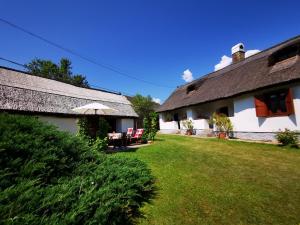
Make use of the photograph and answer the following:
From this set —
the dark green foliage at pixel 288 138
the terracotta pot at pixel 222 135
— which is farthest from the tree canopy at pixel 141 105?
the dark green foliage at pixel 288 138

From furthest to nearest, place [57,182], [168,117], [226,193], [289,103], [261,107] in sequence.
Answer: [168,117] < [261,107] < [289,103] < [226,193] < [57,182]

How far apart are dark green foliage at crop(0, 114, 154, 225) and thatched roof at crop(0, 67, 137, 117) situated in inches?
368

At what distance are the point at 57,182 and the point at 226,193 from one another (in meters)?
3.64

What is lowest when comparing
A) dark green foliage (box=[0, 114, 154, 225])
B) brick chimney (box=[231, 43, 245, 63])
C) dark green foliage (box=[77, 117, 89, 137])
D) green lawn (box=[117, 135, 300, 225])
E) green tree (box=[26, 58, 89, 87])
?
green lawn (box=[117, 135, 300, 225])

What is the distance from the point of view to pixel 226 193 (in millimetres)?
3945

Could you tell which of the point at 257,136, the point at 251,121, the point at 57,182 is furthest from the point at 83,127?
the point at 257,136

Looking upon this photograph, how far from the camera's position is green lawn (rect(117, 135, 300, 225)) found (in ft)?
10.0

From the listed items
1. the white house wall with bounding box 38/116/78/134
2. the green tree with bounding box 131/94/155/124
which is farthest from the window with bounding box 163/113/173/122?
the white house wall with bounding box 38/116/78/134

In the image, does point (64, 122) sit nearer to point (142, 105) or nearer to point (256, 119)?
point (256, 119)

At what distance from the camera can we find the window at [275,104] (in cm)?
999

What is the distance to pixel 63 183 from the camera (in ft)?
9.75

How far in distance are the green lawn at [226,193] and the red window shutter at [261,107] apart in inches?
218

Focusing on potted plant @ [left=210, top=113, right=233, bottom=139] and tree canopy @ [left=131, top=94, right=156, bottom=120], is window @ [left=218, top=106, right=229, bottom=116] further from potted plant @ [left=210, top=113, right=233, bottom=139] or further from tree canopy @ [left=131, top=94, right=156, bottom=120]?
tree canopy @ [left=131, top=94, right=156, bottom=120]

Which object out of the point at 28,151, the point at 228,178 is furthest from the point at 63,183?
the point at 228,178
